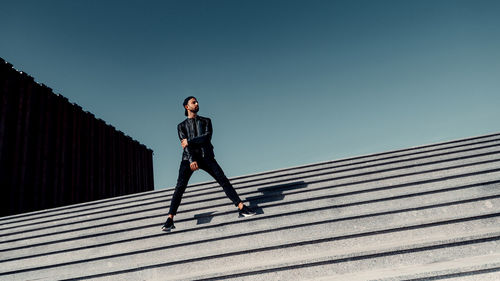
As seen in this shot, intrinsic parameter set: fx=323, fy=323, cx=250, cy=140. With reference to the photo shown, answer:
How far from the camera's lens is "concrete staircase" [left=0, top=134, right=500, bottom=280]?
111 inches

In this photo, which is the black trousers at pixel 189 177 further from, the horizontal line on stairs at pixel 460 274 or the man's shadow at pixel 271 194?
the horizontal line on stairs at pixel 460 274

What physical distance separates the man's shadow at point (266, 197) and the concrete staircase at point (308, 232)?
2 centimetres

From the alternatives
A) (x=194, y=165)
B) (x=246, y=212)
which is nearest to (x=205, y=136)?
(x=194, y=165)

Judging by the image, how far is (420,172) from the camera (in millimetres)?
4605

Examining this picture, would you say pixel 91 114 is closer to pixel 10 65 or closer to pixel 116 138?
pixel 116 138

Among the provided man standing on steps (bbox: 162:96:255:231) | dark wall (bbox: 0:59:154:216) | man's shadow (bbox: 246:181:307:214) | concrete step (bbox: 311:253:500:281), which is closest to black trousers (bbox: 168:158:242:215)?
man standing on steps (bbox: 162:96:255:231)

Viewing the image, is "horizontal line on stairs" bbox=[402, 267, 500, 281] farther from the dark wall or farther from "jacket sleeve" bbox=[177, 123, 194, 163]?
the dark wall

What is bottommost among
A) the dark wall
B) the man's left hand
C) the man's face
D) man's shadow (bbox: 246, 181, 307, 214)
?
man's shadow (bbox: 246, 181, 307, 214)

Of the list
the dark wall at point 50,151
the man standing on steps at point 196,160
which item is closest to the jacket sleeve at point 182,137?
the man standing on steps at point 196,160

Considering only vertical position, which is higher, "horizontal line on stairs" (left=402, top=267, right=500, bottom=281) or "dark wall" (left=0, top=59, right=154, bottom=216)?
"dark wall" (left=0, top=59, right=154, bottom=216)

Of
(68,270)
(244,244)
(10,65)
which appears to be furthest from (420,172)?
(10,65)

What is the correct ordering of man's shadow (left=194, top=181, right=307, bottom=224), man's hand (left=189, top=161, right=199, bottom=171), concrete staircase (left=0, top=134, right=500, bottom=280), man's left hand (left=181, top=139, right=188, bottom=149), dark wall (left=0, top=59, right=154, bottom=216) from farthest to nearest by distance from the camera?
1. dark wall (left=0, top=59, right=154, bottom=216)
2. man's shadow (left=194, top=181, right=307, bottom=224)
3. man's left hand (left=181, top=139, right=188, bottom=149)
4. man's hand (left=189, top=161, right=199, bottom=171)
5. concrete staircase (left=0, top=134, right=500, bottom=280)

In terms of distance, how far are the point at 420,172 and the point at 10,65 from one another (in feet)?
35.7

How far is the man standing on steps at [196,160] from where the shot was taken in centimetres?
402
